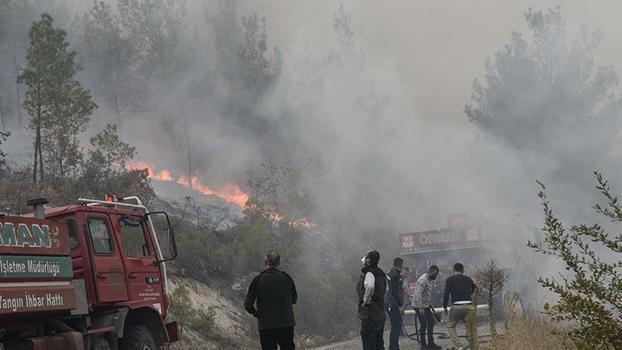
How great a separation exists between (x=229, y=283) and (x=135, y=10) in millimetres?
32979

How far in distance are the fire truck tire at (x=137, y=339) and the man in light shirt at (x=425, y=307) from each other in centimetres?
576

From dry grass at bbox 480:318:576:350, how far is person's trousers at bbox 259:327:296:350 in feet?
9.46

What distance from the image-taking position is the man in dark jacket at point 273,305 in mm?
9039

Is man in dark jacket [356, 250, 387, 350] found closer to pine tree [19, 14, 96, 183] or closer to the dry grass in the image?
the dry grass

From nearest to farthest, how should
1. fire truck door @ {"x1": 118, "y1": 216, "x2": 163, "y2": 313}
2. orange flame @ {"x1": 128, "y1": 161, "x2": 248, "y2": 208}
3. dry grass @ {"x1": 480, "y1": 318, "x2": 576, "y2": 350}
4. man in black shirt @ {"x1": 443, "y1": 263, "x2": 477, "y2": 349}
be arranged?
dry grass @ {"x1": 480, "y1": 318, "x2": 576, "y2": 350}, fire truck door @ {"x1": 118, "y1": 216, "x2": 163, "y2": 313}, man in black shirt @ {"x1": 443, "y1": 263, "x2": 477, "y2": 349}, orange flame @ {"x1": 128, "y1": 161, "x2": 248, "y2": 208}

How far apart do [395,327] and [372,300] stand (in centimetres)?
264

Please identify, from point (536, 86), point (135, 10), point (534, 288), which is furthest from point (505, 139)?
point (135, 10)

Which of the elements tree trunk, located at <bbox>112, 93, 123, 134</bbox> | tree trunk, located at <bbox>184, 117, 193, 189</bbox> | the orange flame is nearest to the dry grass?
the orange flame

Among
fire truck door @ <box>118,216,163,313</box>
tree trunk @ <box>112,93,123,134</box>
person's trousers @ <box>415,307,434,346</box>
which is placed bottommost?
person's trousers @ <box>415,307,434,346</box>

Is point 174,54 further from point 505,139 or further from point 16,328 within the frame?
point 16,328

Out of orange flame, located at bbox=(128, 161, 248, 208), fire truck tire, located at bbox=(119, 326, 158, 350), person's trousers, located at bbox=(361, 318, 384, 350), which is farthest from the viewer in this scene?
orange flame, located at bbox=(128, 161, 248, 208)

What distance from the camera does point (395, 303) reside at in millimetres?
13555

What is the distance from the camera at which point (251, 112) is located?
49500 millimetres

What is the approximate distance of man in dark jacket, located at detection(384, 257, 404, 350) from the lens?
13281 mm
